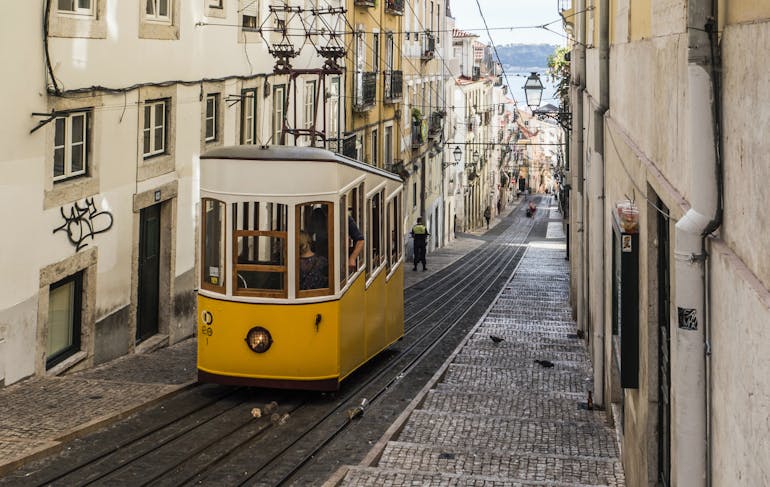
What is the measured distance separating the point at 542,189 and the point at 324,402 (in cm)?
12288

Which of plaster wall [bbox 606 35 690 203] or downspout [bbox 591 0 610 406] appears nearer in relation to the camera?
plaster wall [bbox 606 35 690 203]

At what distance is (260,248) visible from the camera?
994cm

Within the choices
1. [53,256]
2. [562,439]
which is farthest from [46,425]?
[562,439]

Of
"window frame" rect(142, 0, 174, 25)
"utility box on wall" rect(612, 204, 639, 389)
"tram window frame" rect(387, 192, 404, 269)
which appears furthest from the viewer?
"window frame" rect(142, 0, 174, 25)

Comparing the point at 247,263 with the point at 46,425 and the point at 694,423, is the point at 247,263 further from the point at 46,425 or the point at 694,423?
the point at 694,423

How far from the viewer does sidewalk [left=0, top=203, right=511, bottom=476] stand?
823cm

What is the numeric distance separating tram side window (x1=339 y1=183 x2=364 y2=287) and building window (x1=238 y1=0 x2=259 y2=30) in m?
7.90

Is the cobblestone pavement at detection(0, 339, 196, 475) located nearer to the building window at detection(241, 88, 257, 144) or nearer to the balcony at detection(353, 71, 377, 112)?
the building window at detection(241, 88, 257, 144)

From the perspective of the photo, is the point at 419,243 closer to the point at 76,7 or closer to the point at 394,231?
the point at 394,231

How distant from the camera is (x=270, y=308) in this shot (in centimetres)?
988

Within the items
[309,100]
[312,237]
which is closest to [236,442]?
[312,237]

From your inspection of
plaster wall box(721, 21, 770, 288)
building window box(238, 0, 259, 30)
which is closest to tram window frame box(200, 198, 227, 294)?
plaster wall box(721, 21, 770, 288)

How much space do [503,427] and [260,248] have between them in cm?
296

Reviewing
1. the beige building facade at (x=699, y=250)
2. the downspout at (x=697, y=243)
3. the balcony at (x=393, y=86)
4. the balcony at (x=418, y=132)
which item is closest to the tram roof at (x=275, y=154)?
the beige building facade at (x=699, y=250)
